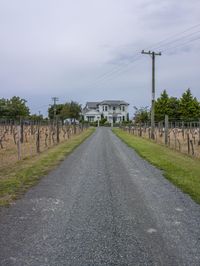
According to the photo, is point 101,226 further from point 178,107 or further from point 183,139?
point 178,107

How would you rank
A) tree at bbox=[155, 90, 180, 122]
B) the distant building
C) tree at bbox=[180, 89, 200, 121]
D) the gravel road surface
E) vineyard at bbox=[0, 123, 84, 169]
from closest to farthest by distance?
the gravel road surface < vineyard at bbox=[0, 123, 84, 169] < tree at bbox=[180, 89, 200, 121] < tree at bbox=[155, 90, 180, 122] < the distant building

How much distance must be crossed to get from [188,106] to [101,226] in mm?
66368

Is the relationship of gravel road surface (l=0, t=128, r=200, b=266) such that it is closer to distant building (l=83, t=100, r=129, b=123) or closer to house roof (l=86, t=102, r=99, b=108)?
distant building (l=83, t=100, r=129, b=123)

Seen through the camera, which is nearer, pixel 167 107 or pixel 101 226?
pixel 101 226

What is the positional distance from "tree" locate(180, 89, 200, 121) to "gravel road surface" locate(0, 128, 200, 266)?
199 ft

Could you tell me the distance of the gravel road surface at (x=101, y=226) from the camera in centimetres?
486

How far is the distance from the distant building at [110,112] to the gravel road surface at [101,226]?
376 feet

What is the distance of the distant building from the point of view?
125000 millimetres

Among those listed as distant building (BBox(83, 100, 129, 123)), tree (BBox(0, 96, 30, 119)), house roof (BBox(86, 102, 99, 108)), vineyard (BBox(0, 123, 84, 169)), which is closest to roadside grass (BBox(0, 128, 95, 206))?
vineyard (BBox(0, 123, 84, 169))

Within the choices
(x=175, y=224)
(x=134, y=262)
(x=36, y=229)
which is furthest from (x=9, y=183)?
(x=134, y=262)

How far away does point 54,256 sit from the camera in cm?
486

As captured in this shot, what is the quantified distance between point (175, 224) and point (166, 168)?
7758 millimetres

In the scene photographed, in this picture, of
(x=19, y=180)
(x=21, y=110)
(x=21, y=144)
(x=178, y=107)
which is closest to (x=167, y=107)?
(x=178, y=107)

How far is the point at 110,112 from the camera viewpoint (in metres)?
125
